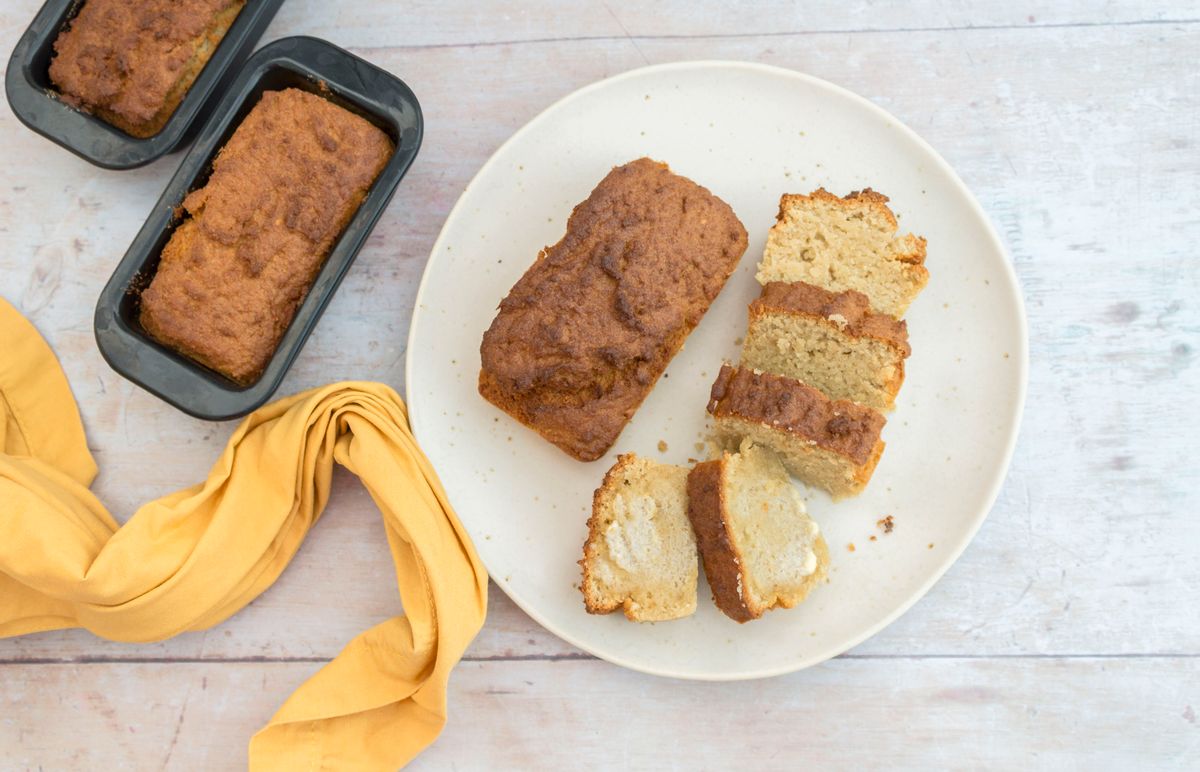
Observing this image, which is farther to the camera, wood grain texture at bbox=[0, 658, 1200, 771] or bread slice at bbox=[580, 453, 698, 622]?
wood grain texture at bbox=[0, 658, 1200, 771]

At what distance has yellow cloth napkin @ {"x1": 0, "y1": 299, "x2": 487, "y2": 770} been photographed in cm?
280

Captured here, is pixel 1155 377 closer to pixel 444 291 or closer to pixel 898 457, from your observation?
pixel 898 457

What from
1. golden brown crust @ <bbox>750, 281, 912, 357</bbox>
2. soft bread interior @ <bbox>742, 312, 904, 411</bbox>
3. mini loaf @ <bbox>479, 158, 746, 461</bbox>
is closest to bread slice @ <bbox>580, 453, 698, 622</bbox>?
mini loaf @ <bbox>479, 158, 746, 461</bbox>

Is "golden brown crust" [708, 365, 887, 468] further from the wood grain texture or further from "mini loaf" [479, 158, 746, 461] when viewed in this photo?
the wood grain texture

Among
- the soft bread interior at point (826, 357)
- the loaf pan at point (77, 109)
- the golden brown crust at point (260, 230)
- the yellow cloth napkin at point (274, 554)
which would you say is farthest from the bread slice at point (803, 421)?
the loaf pan at point (77, 109)

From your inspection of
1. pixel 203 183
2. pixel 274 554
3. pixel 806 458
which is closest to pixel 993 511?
pixel 806 458

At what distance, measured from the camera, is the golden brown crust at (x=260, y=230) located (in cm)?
271

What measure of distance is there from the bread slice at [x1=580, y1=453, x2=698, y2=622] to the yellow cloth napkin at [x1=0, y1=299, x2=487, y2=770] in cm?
39

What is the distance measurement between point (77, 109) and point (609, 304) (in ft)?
A: 5.78

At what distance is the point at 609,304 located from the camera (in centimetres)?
270

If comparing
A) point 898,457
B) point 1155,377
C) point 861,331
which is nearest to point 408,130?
point 861,331

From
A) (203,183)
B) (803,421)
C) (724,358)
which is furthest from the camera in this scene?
(724,358)

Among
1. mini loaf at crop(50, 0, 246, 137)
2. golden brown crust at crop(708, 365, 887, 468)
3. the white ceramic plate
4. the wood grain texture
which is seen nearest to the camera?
golden brown crust at crop(708, 365, 887, 468)

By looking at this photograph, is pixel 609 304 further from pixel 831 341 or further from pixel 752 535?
pixel 752 535
